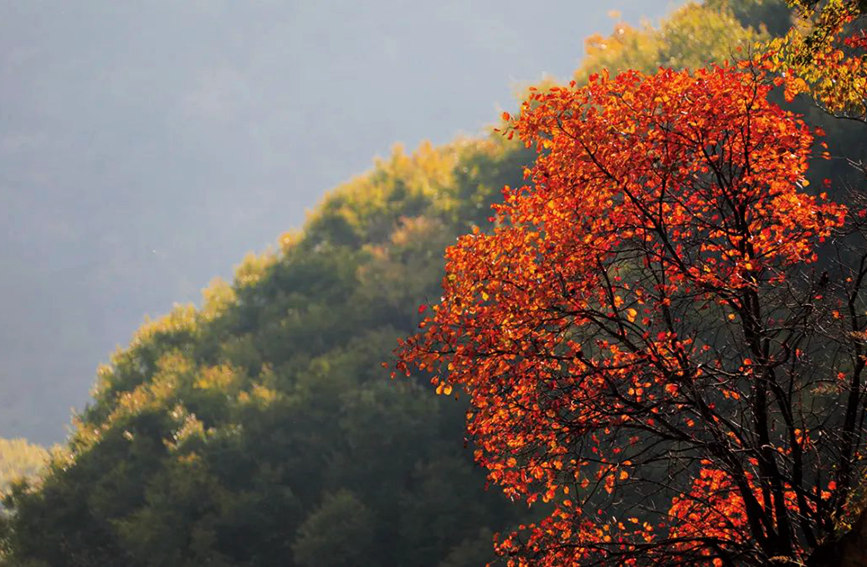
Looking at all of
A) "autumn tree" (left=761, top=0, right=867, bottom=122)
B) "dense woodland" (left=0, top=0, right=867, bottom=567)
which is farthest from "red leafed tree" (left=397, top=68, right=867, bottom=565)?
"dense woodland" (left=0, top=0, right=867, bottom=567)

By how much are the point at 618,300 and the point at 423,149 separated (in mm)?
52186

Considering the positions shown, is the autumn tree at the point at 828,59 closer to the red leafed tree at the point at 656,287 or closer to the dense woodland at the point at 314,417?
the red leafed tree at the point at 656,287

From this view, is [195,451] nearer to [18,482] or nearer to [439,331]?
[18,482]

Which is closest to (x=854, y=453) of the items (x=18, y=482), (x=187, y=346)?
(x=18, y=482)

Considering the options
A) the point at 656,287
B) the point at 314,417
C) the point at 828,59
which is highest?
the point at 314,417

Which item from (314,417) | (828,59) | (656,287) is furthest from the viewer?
(314,417)

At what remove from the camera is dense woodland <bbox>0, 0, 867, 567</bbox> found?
3738 cm

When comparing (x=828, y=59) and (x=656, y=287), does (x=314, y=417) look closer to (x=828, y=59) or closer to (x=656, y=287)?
(x=656, y=287)

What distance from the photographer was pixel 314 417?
1706 inches

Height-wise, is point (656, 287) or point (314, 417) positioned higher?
point (314, 417)

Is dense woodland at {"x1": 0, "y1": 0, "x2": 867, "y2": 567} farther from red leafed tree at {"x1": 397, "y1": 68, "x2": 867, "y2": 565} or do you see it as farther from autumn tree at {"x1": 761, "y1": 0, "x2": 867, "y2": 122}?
red leafed tree at {"x1": 397, "y1": 68, "x2": 867, "y2": 565}

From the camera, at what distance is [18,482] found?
156 ft

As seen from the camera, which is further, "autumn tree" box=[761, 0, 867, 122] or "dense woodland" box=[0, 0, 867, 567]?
"dense woodland" box=[0, 0, 867, 567]

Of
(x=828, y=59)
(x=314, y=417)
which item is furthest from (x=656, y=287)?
(x=314, y=417)
